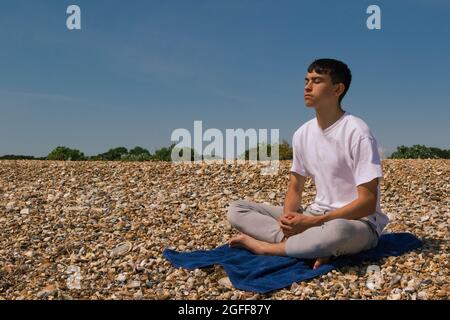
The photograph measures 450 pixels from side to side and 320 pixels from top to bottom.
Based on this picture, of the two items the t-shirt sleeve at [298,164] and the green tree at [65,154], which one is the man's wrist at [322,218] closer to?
the t-shirt sleeve at [298,164]

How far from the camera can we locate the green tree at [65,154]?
Result: 15.7m

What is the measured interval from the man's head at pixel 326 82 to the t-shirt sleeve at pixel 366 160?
510 mm

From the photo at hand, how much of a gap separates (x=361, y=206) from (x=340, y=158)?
1.56 feet

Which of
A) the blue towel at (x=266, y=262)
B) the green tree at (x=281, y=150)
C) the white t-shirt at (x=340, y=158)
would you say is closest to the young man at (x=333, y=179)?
the white t-shirt at (x=340, y=158)

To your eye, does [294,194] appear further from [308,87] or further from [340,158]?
[308,87]

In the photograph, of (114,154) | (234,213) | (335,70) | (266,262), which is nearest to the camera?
(335,70)

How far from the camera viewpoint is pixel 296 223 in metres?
5.21

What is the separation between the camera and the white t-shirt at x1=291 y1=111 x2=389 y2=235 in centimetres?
497

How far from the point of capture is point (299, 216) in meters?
5.23

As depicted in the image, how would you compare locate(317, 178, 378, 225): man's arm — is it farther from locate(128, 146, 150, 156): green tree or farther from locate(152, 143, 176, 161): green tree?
locate(128, 146, 150, 156): green tree

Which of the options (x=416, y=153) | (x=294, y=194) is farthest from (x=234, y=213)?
(x=416, y=153)
